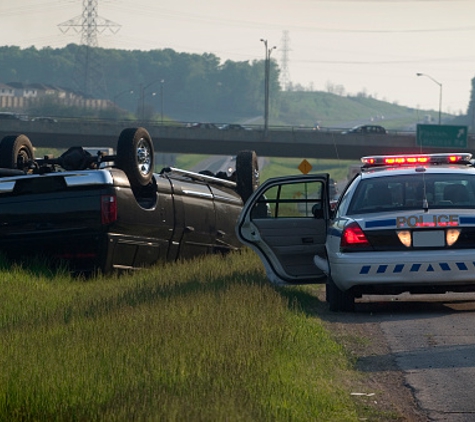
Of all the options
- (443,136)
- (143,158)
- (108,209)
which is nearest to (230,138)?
(443,136)

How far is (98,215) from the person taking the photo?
47.8 ft

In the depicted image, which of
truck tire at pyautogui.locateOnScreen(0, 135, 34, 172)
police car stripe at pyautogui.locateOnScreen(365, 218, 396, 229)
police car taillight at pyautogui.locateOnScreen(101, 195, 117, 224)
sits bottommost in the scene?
police car taillight at pyautogui.locateOnScreen(101, 195, 117, 224)

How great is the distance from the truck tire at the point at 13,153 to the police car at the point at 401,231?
4.84 m

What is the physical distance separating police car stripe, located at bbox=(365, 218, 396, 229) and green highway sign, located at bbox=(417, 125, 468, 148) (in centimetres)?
7254

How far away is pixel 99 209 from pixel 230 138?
264 feet

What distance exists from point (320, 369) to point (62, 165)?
342 inches

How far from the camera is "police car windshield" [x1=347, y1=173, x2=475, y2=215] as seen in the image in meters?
12.2

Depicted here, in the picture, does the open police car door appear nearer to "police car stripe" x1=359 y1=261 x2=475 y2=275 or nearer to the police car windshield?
the police car windshield

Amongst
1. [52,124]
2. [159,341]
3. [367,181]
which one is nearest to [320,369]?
[159,341]

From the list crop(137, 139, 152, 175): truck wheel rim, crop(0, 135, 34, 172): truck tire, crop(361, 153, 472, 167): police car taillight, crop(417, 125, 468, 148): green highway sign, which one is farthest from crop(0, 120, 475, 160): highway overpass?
crop(361, 153, 472, 167): police car taillight

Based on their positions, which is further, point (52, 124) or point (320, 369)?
point (52, 124)

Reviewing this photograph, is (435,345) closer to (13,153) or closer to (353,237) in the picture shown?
(353,237)

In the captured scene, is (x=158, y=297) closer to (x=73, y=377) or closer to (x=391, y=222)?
(x=391, y=222)

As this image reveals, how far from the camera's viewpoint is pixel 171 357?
7996 millimetres
